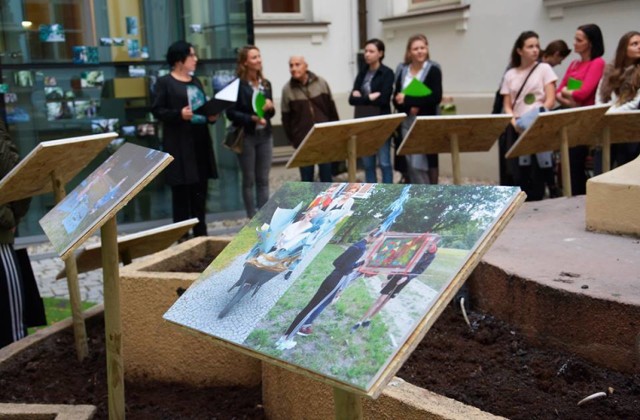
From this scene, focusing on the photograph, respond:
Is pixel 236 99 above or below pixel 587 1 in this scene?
below

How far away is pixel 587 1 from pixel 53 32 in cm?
555

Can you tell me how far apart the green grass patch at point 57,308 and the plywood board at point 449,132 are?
8.03 ft

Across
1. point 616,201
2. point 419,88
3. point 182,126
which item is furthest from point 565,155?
point 182,126

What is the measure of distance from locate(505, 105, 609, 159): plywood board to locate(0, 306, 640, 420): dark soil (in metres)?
2.10

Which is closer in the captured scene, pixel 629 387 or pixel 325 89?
pixel 629 387

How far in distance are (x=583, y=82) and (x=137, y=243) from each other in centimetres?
486

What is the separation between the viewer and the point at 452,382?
3191 millimetres

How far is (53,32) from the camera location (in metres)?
8.34

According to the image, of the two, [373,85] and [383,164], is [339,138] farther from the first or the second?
[383,164]

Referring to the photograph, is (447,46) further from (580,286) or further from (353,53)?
(580,286)

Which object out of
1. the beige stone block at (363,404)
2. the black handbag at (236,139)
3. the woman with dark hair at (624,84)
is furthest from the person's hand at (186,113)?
the beige stone block at (363,404)

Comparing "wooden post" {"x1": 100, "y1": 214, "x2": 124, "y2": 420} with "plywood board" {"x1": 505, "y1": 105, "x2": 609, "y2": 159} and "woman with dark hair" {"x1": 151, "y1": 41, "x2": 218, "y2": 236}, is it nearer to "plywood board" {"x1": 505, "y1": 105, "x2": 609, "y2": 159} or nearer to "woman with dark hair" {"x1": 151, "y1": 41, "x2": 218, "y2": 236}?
"plywood board" {"x1": 505, "y1": 105, "x2": 609, "y2": 159}

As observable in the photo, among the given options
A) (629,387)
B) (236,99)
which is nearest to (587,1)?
(236,99)

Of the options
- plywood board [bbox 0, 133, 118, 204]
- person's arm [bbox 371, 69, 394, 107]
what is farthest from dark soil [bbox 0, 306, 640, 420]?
person's arm [bbox 371, 69, 394, 107]
